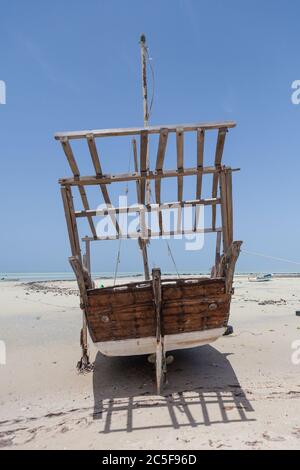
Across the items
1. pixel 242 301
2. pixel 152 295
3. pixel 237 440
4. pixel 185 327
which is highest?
pixel 152 295

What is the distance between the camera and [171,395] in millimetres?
6363

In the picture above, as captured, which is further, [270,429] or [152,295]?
[152,295]

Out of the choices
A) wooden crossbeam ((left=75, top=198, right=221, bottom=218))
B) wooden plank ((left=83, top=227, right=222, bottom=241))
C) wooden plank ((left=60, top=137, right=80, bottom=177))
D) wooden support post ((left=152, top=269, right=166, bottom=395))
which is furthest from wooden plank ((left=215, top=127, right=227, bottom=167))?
wooden plank ((left=83, top=227, right=222, bottom=241))

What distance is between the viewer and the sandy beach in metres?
4.84

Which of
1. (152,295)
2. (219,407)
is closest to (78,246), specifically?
(152,295)

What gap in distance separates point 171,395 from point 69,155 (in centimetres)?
447

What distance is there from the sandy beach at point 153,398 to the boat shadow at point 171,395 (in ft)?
0.05

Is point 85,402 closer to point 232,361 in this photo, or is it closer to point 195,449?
point 195,449

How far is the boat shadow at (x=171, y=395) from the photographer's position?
538 centimetres

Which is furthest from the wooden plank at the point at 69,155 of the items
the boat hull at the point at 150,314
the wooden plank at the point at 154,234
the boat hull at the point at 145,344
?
the boat hull at the point at 145,344

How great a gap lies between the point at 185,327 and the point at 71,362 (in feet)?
10.8

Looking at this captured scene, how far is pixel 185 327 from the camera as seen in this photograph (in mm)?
6844

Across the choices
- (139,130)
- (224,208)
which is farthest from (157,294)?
(139,130)

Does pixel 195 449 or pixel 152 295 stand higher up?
pixel 152 295
